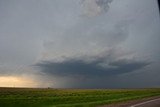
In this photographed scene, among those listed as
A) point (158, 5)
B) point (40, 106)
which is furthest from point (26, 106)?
point (158, 5)

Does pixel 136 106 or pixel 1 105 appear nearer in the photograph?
pixel 136 106

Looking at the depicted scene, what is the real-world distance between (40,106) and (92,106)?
9666mm

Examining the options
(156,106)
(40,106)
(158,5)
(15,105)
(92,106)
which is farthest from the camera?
(15,105)

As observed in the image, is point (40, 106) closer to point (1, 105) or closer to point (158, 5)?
point (1, 105)

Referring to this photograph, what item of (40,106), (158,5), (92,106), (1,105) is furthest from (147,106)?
(1,105)

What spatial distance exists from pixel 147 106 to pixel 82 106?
373 inches

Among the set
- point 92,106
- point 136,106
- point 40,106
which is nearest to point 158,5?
point 136,106

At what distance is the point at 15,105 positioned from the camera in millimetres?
48969

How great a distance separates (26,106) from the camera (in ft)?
153

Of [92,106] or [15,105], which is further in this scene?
[15,105]

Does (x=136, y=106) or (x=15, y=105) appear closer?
(x=136, y=106)

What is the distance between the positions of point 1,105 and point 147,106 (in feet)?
81.4

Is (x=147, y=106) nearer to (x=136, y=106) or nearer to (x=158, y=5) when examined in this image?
(x=136, y=106)

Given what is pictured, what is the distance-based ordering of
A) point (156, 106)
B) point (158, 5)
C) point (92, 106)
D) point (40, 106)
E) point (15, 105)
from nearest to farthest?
1. point (158, 5)
2. point (156, 106)
3. point (92, 106)
4. point (40, 106)
5. point (15, 105)
